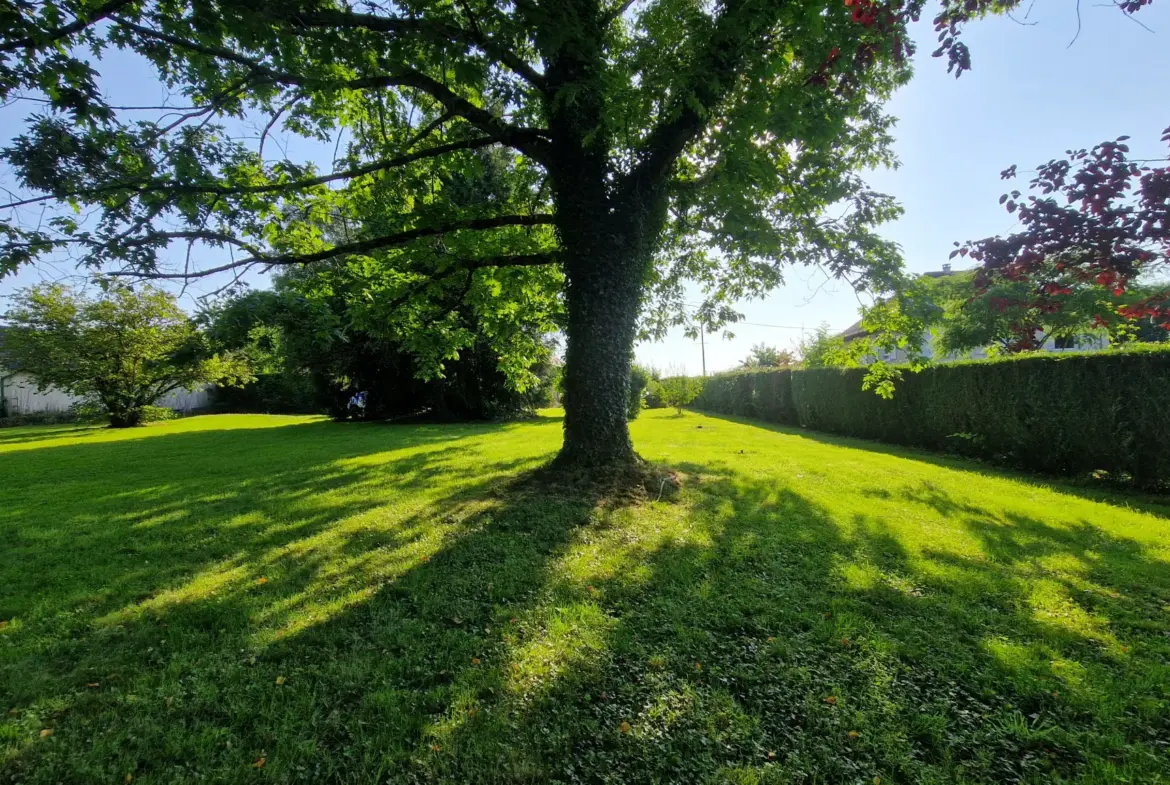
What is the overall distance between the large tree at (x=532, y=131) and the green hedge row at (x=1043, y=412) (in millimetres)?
4036

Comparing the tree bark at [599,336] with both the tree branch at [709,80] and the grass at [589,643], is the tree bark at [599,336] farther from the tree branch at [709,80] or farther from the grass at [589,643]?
the grass at [589,643]

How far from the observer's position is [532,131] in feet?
19.8

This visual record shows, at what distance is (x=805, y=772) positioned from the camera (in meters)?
1.75

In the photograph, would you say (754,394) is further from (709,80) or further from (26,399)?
(26,399)

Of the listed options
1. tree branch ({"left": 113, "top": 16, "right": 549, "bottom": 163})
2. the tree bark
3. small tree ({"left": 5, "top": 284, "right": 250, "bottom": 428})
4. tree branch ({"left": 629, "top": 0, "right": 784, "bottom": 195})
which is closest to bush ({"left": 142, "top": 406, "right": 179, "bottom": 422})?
small tree ({"left": 5, "top": 284, "right": 250, "bottom": 428})

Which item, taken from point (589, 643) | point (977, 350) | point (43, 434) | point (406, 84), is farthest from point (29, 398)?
point (977, 350)

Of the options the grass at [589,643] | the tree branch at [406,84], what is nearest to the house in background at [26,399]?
the tree branch at [406,84]

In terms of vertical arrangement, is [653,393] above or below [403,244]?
below

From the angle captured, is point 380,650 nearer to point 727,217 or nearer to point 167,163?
point 727,217

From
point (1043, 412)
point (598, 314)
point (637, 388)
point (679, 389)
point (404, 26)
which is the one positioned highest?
point (404, 26)

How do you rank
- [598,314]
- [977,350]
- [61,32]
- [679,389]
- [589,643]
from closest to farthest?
[589,643] < [61,32] < [598,314] < [977,350] < [679,389]

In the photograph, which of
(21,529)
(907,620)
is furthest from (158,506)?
(907,620)

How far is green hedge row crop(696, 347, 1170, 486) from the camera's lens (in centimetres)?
659

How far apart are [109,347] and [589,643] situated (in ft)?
83.5
